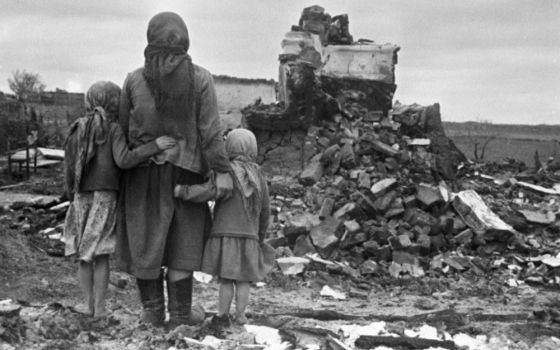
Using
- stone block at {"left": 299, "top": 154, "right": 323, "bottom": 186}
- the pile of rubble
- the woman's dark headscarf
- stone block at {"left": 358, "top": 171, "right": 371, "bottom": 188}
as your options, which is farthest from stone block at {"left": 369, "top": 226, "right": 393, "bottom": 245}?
the woman's dark headscarf

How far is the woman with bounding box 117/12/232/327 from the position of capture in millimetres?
4508

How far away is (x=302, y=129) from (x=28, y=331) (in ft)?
29.2

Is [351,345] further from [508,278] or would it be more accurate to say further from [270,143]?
[270,143]

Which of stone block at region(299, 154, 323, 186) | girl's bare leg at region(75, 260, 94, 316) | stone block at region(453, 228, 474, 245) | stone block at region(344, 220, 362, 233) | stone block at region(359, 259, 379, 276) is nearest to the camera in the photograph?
girl's bare leg at region(75, 260, 94, 316)

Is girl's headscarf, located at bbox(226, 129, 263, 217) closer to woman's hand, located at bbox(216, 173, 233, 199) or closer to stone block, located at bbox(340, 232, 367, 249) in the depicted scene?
woman's hand, located at bbox(216, 173, 233, 199)

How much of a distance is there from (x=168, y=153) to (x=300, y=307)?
309cm

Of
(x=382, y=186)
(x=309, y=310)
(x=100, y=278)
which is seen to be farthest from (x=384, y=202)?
(x=100, y=278)

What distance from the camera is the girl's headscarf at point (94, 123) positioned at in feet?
15.3

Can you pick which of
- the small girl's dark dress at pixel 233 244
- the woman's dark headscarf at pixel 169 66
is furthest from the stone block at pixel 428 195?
the woman's dark headscarf at pixel 169 66

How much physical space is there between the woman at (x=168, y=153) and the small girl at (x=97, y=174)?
108 mm

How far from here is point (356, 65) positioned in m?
15.1

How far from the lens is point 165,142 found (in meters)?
4.52

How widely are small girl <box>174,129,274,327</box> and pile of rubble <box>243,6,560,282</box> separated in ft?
11.3

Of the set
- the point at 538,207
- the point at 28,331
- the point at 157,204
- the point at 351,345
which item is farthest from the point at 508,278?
the point at 28,331
